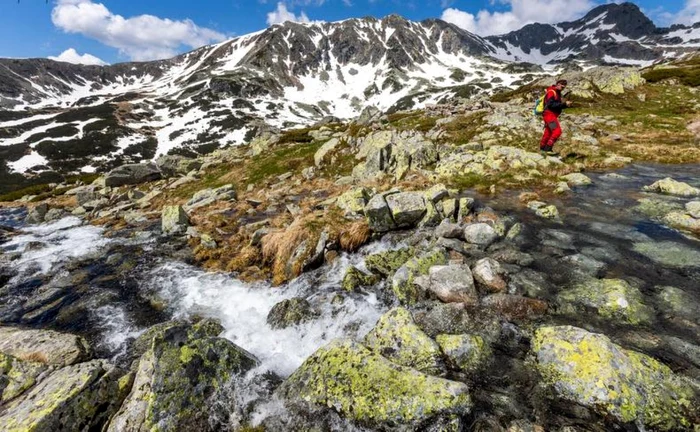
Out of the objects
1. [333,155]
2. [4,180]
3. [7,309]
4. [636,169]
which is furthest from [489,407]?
[4,180]

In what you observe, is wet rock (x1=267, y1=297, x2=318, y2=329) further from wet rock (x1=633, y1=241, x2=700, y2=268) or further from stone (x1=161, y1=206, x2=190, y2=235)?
stone (x1=161, y1=206, x2=190, y2=235)

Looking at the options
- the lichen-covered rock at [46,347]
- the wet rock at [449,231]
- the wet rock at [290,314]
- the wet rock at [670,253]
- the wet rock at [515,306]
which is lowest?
the wet rock at [290,314]

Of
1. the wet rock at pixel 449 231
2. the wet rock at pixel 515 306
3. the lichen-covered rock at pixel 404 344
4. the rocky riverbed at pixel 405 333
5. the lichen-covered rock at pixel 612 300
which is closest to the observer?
the rocky riverbed at pixel 405 333

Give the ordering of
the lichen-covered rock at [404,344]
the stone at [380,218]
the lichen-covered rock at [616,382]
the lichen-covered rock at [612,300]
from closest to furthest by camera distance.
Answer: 1. the lichen-covered rock at [616,382]
2. the lichen-covered rock at [404,344]
3. the lichen-covered rock at [612,300]
4. the stone at [380,218]

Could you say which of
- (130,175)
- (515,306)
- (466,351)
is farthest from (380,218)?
(130,175)

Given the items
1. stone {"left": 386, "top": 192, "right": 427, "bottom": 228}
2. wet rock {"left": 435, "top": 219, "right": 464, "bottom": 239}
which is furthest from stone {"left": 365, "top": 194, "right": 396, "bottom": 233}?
wet rock {"left": 435, "top": 219, "right": 464, "bottom": 239}

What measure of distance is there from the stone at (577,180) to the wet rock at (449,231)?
10.6 metres

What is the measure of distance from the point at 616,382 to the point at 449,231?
7875 millimetres

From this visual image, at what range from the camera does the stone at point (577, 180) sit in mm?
19703

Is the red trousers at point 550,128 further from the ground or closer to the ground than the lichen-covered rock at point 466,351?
further from the ground

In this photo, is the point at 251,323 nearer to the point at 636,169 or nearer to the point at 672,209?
the point at 672,209

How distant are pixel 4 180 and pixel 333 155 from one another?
15322cm

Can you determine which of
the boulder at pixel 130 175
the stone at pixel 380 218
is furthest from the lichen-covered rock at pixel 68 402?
the boulder at pixel 130 175

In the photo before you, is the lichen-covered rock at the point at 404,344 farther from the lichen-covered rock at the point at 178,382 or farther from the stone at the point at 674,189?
the stone at the point at 674,189
